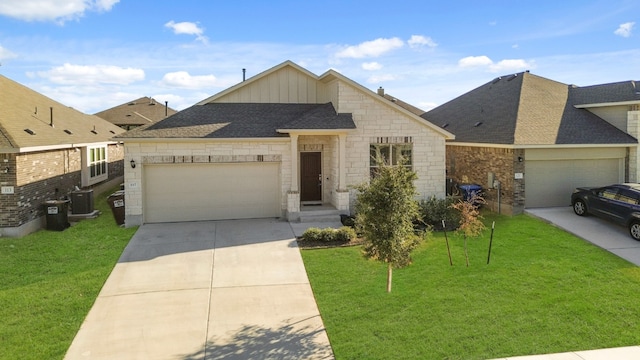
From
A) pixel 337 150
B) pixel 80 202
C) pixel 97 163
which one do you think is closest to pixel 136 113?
pixel 97 163

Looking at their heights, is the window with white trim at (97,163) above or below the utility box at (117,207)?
above

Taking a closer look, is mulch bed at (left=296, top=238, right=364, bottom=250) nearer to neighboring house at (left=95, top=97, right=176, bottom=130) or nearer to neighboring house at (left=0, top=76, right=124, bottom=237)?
neighboring house at (left=0, top=76, right=124, bottom=237)

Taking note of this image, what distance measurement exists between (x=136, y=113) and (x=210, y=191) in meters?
24.0

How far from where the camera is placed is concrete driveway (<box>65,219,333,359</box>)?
7.11 m

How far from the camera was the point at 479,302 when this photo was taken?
8820mm

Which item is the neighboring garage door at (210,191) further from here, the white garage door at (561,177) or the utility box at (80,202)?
the white garage door at (561,177)

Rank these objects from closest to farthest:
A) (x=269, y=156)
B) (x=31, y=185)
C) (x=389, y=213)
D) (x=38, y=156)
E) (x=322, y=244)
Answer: (x=389, y=213) → (x=322, y=244) → (x=31, y=185) → (x=38, y=156) → (x=269, y=156)

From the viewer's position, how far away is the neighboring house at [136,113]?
1405 inches

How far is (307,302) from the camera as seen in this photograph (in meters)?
8.91

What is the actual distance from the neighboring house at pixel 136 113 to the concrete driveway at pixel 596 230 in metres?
28.7

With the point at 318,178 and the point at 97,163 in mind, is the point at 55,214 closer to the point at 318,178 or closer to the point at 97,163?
the point at 97,163

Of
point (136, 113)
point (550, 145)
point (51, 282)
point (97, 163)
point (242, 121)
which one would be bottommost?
point (51, 282)

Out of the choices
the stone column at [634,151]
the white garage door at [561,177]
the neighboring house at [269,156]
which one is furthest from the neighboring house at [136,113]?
the stone column at [634,151]

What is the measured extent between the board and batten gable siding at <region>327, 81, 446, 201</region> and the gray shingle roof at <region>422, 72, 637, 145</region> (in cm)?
259
